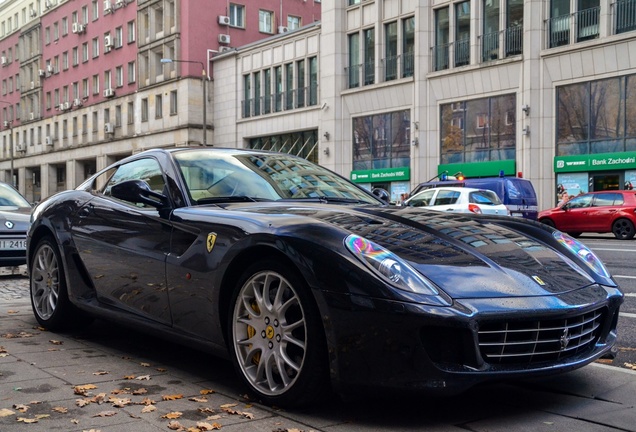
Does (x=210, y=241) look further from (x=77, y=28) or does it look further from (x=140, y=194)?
(x=77, y=28)

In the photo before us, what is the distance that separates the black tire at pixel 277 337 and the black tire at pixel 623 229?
20.7 m

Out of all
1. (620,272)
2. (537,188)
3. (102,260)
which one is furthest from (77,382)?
(537,188)

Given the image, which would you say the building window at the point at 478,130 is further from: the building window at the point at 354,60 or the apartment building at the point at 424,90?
the building window at the point at 354,60

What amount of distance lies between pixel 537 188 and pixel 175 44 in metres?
29.1

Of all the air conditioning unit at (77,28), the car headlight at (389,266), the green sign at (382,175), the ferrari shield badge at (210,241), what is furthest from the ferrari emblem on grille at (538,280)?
the air conditioning unit at (77,28)

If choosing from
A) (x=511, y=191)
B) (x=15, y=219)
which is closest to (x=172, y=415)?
(x=15, y=219)

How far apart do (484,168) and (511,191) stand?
8901 millimetres

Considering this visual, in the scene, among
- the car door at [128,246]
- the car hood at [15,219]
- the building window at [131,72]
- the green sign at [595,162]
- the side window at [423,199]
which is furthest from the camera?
the building window at [131,72]

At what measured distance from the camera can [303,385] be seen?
3.90 m

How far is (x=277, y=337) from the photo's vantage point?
4105 mm

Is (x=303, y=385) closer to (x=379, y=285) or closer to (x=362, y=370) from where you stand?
(x=362, y=370)

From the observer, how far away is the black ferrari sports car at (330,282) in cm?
369

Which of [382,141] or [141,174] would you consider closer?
[141,174]

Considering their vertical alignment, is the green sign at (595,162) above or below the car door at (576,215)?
above
